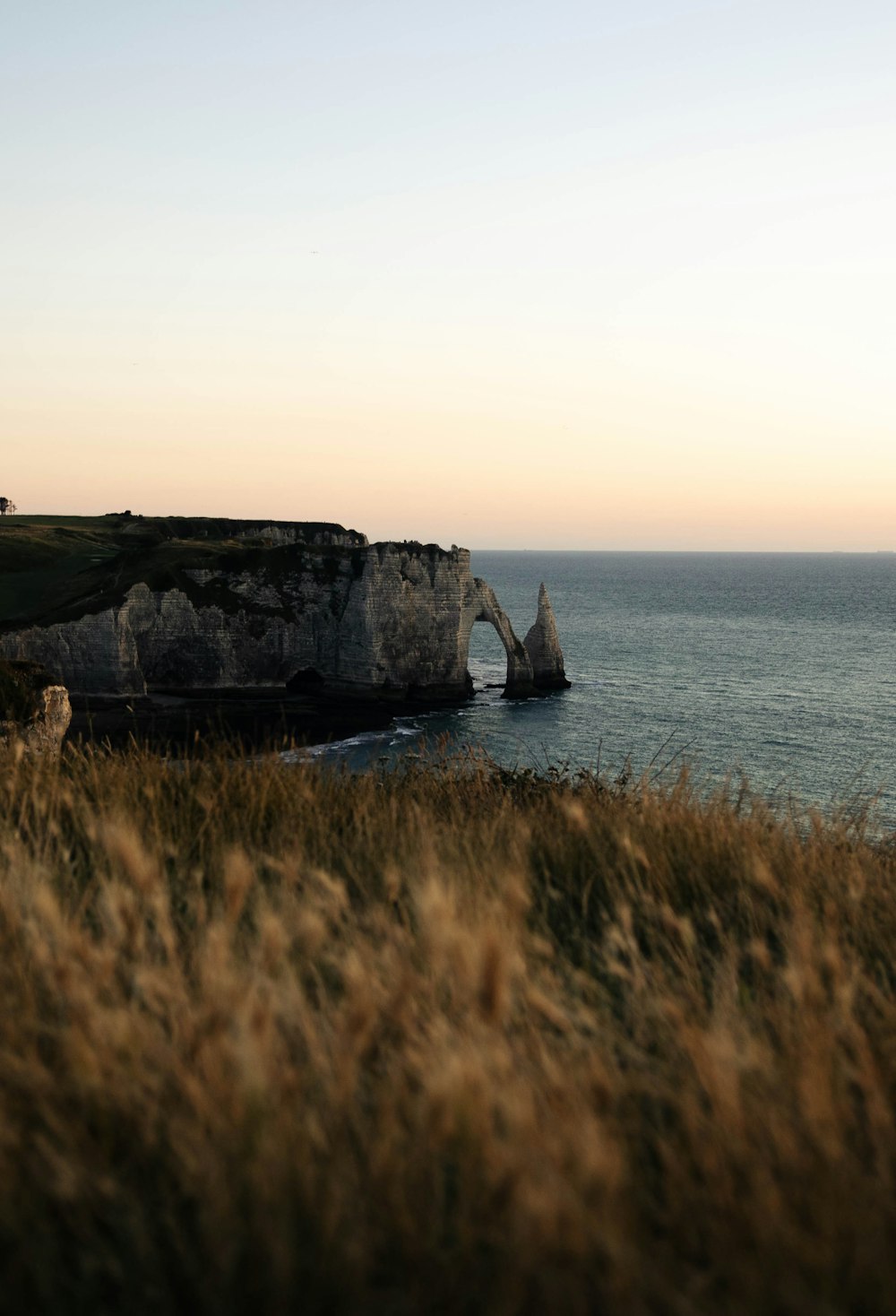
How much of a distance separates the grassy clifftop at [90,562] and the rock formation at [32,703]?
1153 inches

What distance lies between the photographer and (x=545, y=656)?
75.2m

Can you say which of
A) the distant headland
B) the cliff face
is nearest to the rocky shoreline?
the distant headland

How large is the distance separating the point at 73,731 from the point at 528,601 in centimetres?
13093

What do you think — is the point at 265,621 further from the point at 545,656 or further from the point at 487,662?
the point at 487,662

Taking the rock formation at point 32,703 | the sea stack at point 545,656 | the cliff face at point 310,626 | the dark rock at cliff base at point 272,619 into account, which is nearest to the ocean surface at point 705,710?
the sea stack at point 545,656

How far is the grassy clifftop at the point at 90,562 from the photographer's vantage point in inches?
2490

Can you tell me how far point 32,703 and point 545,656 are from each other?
164 ft

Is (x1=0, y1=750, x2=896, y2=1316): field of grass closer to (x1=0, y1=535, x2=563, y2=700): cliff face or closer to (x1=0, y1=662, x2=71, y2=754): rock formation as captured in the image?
(x1=0, y1=662, x2=71, y2=754): rock formation

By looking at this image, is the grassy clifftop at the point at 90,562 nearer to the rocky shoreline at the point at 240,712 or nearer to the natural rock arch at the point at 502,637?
the rocky shoreline at the point at 240,712

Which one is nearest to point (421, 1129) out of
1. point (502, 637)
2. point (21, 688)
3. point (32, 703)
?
point (32, 703)

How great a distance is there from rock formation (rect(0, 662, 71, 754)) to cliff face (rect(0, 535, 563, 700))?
28865 mm

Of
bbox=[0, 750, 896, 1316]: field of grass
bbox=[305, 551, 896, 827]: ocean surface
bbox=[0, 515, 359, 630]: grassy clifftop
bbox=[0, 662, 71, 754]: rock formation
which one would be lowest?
bbox=[305, 551, 896, 827]: ocean surface

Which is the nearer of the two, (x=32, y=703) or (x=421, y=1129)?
(x=421, y=1129)

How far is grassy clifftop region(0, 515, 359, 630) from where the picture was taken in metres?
63.2
